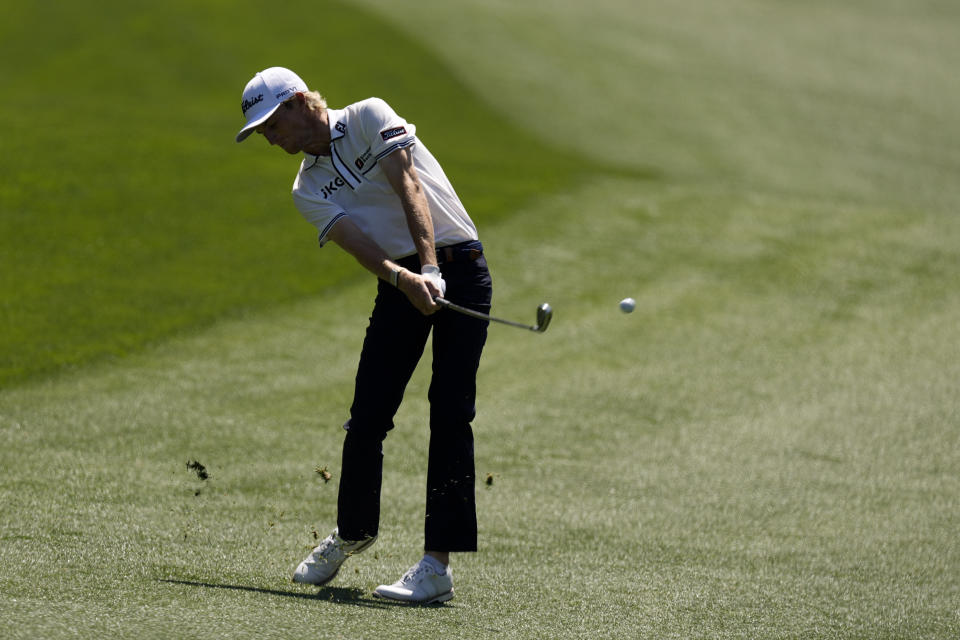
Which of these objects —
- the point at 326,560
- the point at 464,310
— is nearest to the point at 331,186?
the point at 464,310

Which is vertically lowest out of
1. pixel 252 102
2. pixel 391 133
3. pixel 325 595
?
pixel 325 595

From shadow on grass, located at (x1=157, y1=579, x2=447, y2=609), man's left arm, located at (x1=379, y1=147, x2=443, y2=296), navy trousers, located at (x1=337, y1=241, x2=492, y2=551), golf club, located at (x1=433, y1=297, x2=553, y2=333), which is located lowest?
shadow on grass, located at (x1=157, y1=579, x2=447, y2=609)

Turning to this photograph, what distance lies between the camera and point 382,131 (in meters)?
4.84

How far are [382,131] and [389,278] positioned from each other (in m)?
0.63

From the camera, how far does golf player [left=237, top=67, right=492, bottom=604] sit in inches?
191

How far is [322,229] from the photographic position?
5.00m

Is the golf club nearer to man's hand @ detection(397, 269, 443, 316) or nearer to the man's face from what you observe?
man's hand @ detection(397, 269, 443, 316)

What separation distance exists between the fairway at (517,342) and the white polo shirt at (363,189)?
1.56 m

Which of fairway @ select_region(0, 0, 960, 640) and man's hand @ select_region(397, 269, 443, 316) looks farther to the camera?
fairway @ select_region(0, 0, 960, 640)

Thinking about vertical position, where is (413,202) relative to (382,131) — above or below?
below

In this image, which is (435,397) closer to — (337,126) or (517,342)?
(337,126)

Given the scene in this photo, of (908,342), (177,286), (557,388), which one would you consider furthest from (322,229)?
(908,342)

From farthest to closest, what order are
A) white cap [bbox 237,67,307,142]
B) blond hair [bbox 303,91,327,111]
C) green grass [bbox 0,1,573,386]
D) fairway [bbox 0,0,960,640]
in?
green grass [bbox 0,1,573,386], fairway [bbox 0,0,960,640], blond hair [bbox 303,91,327,111], white cap [bbox 237,67,307,142]

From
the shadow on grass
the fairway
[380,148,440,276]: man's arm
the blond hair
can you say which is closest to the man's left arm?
[380,148,440,276]: man's arm
